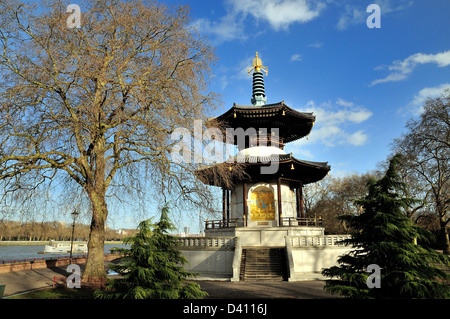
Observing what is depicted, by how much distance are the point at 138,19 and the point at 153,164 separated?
5469mm

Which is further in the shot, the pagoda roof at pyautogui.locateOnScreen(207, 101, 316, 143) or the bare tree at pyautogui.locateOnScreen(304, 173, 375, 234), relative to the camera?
the bare tree at pyautogui.locateOnScreen(304, 173, 375, 234)

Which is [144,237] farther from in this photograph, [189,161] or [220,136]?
[220,136]

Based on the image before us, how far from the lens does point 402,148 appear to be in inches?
1140

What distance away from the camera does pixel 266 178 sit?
76.6 feet

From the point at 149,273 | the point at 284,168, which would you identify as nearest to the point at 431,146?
the point at 284,168

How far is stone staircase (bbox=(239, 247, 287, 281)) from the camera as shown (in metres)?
16.4

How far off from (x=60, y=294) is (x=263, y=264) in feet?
35.1

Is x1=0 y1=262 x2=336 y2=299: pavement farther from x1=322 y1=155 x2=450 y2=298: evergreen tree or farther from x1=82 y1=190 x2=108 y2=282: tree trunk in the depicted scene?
x1=322 y1=155 x2=450 y2=298: evergreen tree

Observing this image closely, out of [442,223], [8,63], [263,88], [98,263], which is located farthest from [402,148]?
[8,63]

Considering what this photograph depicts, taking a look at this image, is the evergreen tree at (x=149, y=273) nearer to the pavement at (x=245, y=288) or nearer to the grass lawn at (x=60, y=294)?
the grass lawn at (x=60, y=294)

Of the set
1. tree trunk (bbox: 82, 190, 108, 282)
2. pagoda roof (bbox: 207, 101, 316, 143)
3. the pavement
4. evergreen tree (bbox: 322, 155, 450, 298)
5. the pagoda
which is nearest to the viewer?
evergreen tree (bbox: 322, 155, 450, 298)

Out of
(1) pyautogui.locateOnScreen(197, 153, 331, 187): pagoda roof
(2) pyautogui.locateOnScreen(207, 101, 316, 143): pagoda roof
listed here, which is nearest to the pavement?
(1) pyautogui.locateOnScreen(197, 153, 331, 187): pagoda roof

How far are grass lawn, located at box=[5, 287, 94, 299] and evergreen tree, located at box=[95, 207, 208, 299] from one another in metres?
3.90

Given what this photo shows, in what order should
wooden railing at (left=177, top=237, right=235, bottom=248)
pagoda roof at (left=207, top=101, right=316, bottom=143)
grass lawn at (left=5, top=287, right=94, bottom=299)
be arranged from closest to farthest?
1. grass lawn at (left=5, top=287, right=94, bottom=299)
2. wooden railing at (left=177, top=237, right=235, bottom=248)
3. pagoda roof at (left=207, top=101, right=316, bottom=143)
